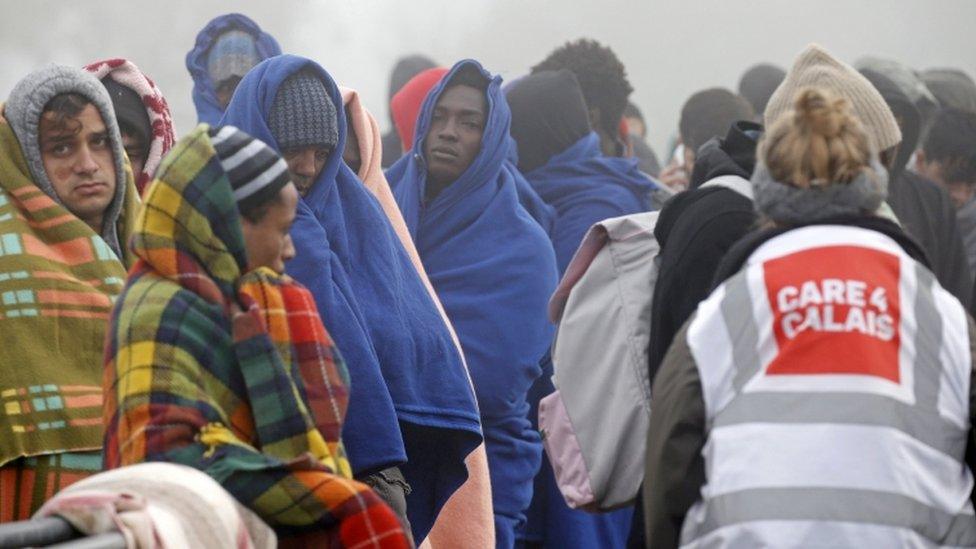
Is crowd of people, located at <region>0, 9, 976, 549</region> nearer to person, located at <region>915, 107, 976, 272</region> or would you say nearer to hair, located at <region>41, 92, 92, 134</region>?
hair, located at <region>41, 92, 92, 134</region>

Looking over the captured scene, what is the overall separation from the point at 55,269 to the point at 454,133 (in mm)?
2384

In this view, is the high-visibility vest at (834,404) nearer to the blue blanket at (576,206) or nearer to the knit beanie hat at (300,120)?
the knit beanie hat at (300,120)

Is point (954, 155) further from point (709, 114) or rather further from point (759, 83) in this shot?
point (759, 83)

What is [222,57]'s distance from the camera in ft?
25.5

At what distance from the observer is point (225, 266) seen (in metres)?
4.13

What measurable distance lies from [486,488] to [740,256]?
246cm

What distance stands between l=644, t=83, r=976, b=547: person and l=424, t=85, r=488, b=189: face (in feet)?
9.88

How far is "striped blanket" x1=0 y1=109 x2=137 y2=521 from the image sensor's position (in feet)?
16.4

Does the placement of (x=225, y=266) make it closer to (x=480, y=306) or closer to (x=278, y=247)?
(x=278, y=247)

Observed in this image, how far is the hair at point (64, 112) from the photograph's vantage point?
5.34 meters

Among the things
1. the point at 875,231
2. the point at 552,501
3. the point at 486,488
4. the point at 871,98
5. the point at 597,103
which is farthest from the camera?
the point at 597,103

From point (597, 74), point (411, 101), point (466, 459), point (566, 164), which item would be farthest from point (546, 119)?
point (466, 459)

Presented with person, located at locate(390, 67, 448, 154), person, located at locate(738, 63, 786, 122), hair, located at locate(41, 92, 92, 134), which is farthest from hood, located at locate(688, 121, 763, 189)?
person, located at locate(738, 63, 786, 122)

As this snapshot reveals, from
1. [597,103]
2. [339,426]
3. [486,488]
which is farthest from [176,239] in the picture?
[597,103]
